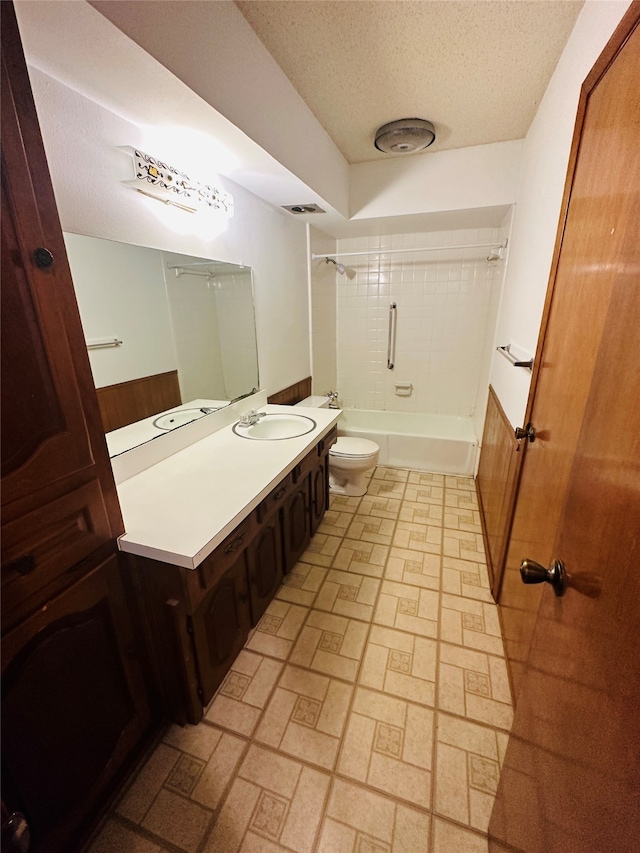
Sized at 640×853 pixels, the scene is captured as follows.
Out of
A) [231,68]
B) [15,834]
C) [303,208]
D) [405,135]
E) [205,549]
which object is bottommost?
[15,834]

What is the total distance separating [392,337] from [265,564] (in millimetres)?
2750

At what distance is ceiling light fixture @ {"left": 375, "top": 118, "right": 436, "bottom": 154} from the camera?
206cm

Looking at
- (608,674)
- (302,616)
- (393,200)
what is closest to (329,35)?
(393,200)

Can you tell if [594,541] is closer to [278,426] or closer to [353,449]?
[278,426]

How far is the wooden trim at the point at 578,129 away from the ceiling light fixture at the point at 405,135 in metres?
1.30

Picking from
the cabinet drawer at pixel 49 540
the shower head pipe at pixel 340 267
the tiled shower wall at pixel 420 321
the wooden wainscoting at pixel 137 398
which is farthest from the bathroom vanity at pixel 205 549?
the shower head pipe at pixel 340 267

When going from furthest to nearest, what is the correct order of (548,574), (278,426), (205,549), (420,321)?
(420,321)
(278,426)
(205,549)
(548,574)

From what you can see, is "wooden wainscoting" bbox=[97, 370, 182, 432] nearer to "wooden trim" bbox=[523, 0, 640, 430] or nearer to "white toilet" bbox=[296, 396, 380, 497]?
"white toilet" bbox=[296, 396, 380, 497]

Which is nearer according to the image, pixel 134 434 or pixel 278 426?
pixel 134 434

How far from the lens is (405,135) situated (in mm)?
2111

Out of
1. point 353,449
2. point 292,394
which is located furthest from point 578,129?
point 292,394

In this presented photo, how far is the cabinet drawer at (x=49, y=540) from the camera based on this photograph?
0.72 metres

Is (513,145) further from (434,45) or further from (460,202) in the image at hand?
(434,45)

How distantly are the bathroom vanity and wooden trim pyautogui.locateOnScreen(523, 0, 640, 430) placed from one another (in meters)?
1.10
